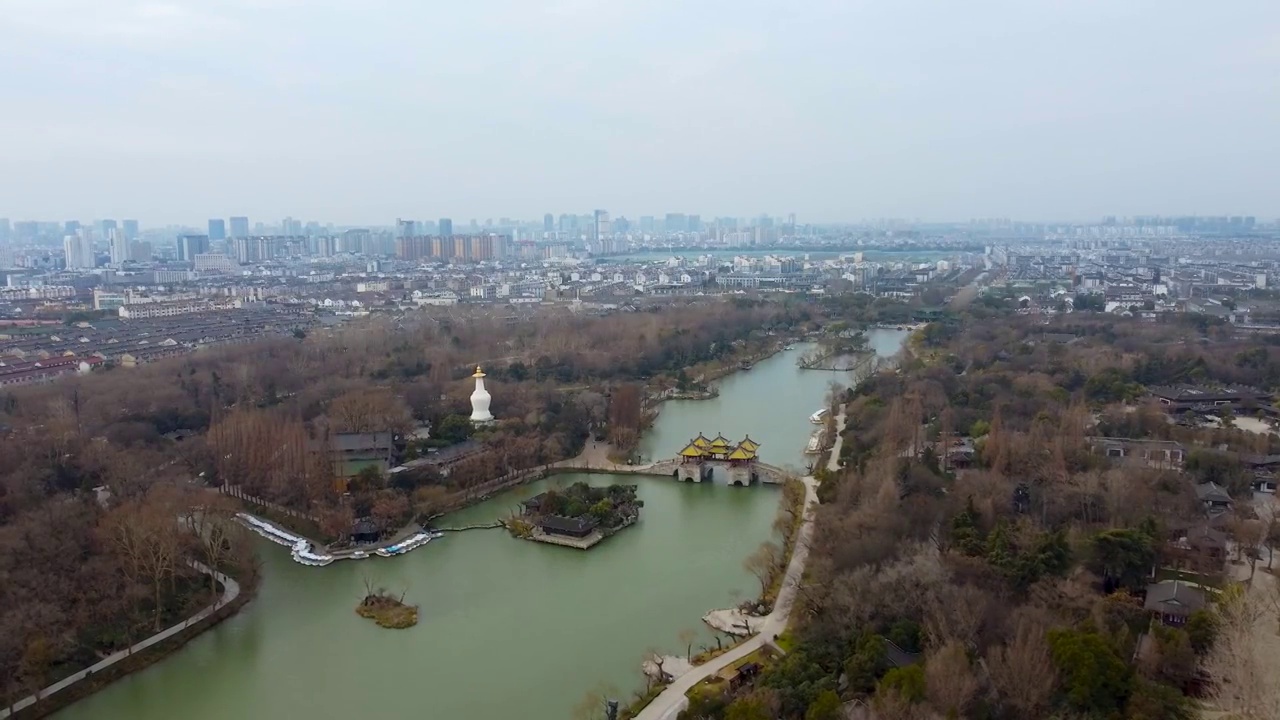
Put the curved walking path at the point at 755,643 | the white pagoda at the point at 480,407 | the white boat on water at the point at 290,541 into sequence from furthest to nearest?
the white pagoda at the point at 480,407
the white boat on water at the point at 290,541
the curved walking path at the point at 755,643

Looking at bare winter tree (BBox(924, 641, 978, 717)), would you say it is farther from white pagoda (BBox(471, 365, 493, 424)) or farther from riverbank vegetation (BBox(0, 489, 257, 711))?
white pagoda (BBox(471, 365, 493, 424))

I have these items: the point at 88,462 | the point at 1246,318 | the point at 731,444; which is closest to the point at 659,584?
the point at 731,444

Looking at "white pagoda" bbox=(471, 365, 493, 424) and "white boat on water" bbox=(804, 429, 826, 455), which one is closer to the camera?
"white boat on water" bbox=(804, 429, 826, 455)

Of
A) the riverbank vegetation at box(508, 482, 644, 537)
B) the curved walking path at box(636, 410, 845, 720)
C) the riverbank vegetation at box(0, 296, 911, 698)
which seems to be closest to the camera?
the curved walking path at box(636, 410, 845, 720)

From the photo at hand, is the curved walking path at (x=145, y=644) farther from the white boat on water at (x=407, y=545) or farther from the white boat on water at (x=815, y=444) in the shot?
the white boat on water at (x=815, y=444)

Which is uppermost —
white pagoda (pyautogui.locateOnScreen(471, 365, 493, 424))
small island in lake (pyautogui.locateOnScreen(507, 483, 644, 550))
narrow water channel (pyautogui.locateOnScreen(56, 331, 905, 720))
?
white pagoda (pyautogui.locateOnScreen(471, 365, 493, 424))

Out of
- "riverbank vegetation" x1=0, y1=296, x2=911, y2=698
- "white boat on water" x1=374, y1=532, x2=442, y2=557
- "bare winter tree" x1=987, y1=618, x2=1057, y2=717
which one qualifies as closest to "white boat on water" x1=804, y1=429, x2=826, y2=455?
"riverbank vegetation" x1=0, y1=296, x2=911, y2=698

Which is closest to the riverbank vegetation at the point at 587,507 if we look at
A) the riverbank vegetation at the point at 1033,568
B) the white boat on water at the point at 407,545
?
the white boat on water at the point at 407,545

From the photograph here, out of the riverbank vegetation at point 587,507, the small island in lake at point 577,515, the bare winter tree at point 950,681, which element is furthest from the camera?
the riverbank vegetation at point 587,507
